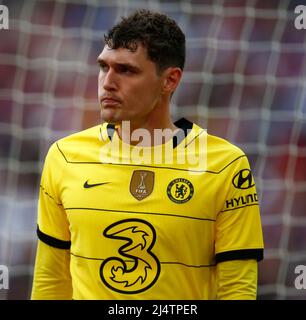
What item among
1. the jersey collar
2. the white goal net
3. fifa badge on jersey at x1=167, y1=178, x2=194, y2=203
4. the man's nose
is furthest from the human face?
the white goal net

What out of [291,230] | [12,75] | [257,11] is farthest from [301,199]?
[12,75]

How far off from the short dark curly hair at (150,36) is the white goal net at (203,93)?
1.46 meters

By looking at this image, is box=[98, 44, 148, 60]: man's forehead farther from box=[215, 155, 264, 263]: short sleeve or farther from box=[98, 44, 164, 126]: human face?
box=[215, 155, 264, 263]: short sleeve

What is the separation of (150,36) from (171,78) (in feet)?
0.51

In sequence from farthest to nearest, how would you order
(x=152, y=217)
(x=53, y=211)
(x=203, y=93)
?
(x=203, y=93) < (x=53, y=211) < (x=152, y=217)

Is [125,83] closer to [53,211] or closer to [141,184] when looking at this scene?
[141,184]

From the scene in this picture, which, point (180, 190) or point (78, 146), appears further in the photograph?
point (78, 146)

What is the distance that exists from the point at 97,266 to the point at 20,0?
78.7 inches

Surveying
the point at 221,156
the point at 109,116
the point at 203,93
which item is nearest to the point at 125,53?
the point at 109,116

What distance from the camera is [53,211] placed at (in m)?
1.96

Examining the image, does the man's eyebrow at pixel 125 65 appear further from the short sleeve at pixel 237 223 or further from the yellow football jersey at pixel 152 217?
the short sleeve at pixel 237 223

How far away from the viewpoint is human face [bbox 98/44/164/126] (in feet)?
6.14

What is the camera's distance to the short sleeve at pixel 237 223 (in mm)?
1870

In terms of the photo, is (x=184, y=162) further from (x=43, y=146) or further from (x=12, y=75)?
(x=12, y=75)
